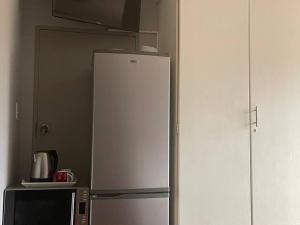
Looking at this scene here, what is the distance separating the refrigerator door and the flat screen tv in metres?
0.56

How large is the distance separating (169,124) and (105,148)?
47 cm

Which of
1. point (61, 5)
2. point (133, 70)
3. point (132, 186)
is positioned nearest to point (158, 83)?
point (133, 70)

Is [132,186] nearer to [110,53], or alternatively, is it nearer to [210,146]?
[210,146]

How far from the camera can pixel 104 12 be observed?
8.59ft

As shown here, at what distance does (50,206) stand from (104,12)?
1.51m

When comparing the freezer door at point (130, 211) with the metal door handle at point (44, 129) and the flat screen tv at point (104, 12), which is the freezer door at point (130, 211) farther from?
the flat screen tv at point (104, 12)

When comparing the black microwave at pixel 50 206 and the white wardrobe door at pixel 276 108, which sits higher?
the white wardrobe door at pixel 276 108

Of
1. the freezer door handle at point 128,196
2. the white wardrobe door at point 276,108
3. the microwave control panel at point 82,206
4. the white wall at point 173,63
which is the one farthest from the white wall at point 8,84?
the white wardrobe door at point 276,108

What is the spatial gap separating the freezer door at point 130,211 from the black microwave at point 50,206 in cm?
8

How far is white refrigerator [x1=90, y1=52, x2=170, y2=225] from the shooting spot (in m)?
2.10

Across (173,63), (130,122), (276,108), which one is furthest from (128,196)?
(276,108)

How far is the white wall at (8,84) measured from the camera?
1.84 m

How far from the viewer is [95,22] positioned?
2.58m

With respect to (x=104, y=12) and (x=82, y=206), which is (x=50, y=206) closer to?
(x=82, y=206)
